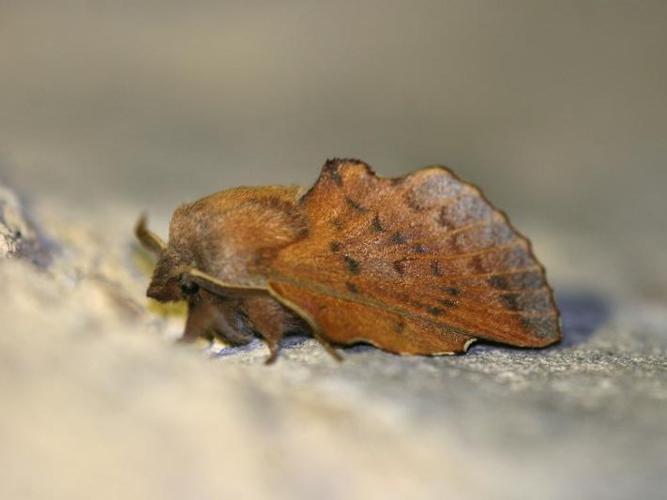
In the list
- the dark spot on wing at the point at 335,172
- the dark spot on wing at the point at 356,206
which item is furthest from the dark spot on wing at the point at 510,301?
the dark spot on wing at the point at 335,172

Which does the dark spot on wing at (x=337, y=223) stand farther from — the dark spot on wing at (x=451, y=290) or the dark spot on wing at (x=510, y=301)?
the dark spot on wing at (x=510, y=301)

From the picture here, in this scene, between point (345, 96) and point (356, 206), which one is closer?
point (356, 206)

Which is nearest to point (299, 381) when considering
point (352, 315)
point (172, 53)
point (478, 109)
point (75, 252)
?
point (352, 315)

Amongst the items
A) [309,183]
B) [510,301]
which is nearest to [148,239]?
[510,301]

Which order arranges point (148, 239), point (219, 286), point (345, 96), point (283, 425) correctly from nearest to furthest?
point (283, 425)
point (219, 286)
point (148, 239)
point (345, 96)

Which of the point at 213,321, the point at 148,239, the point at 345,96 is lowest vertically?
the point at 213,321

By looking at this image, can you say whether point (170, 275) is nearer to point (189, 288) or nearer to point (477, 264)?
point (189, 288)

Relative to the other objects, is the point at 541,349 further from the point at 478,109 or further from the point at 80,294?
the point at 478,109

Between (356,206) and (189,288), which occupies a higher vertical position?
(356,206)
